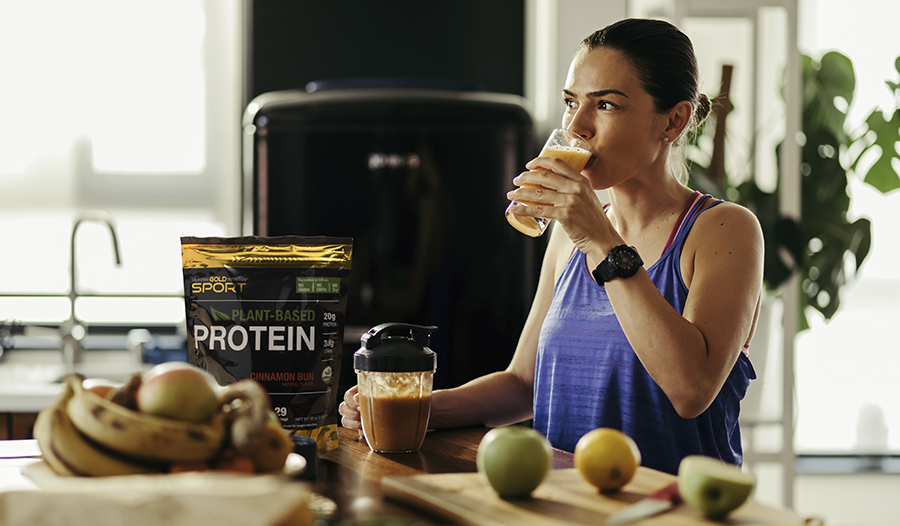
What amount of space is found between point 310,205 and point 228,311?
1.47 meters

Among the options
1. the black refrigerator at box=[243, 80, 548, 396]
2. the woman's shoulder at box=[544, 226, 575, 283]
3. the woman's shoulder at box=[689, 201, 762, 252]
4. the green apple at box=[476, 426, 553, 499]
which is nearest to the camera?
the green apple at box=[476, 426, 553, 499]

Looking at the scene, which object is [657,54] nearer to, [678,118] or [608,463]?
[678,118]

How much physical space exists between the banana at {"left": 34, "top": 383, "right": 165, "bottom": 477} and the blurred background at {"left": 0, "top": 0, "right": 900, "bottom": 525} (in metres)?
2.36

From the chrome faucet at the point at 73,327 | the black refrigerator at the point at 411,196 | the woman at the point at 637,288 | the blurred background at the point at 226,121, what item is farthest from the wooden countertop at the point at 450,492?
the blurred background at the point at 226,121

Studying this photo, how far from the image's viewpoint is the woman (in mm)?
1290

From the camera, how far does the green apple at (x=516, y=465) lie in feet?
2.63

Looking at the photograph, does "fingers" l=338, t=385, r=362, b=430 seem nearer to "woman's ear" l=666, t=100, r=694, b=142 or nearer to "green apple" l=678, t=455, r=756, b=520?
"green apple" l=678, t=455, r=756, b=520

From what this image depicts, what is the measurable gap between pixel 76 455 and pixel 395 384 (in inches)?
18.4

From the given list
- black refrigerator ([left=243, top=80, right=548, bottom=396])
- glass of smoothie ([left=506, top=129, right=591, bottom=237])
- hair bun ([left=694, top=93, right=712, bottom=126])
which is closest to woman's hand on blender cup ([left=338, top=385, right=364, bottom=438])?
glass of smoothie ([left=506, top=129, right=591, bottom=237])

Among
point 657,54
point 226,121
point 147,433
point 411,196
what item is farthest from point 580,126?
point 226,121

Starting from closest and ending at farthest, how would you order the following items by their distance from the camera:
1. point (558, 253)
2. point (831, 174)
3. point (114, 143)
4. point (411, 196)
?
point (558, 253) → point (411, 196) → point (831, 174) → point (114, 143)

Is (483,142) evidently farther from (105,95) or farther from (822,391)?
(822,391)

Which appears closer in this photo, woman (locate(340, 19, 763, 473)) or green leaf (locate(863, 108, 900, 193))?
woman (locate(340, 19, 763, 473))

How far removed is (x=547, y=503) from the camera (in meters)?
0.80
